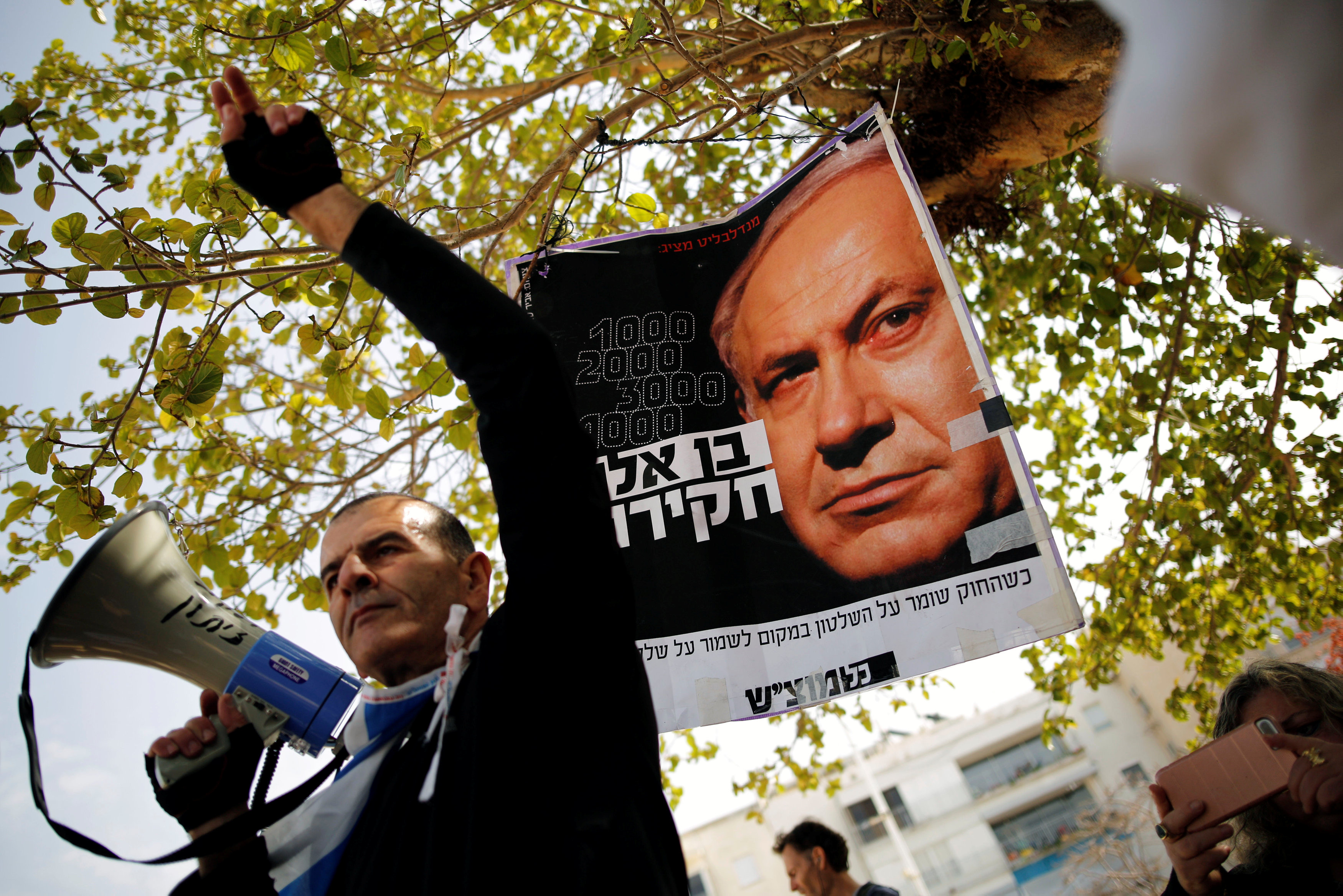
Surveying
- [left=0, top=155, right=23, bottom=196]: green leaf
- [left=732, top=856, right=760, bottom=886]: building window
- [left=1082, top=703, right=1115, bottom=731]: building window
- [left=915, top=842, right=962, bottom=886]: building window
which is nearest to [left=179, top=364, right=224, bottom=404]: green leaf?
[left=0, top=155, right=23, bottom=196]: green leaf

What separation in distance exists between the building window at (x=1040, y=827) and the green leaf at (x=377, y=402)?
1090 inches

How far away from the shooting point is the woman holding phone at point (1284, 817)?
1855mm

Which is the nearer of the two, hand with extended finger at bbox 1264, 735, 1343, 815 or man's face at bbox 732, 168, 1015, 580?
hand with extended finger at bbox 1264, 735, 1343, 815

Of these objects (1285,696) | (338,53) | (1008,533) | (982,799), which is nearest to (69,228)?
(338,53)

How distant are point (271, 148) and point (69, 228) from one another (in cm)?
123

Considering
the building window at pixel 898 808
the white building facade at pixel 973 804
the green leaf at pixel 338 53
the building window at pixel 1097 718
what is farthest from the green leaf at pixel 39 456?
the building window at pixel 1097 718

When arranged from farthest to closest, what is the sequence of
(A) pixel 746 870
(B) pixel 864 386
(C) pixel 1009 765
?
(C) pixel 1009 765 < (A) pixel 746 870 < (B) pixel 864 386

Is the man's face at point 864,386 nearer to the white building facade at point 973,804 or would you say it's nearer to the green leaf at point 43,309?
the green leaf at point 43,309

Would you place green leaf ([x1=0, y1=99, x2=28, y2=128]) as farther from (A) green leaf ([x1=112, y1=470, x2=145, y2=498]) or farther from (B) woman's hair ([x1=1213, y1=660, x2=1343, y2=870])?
(B) woman's hair ([x1=1213, y1=660, x2=1343, y2=870])

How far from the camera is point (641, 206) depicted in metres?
2.69

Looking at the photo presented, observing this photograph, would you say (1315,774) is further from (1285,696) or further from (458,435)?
(458,435)

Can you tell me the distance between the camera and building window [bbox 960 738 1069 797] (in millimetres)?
26188

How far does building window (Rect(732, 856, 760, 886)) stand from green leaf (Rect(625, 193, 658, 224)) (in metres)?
25.1

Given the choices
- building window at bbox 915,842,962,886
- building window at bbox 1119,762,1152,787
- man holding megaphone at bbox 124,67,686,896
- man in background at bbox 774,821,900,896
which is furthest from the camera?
building window at bbox 915,842,962,886
